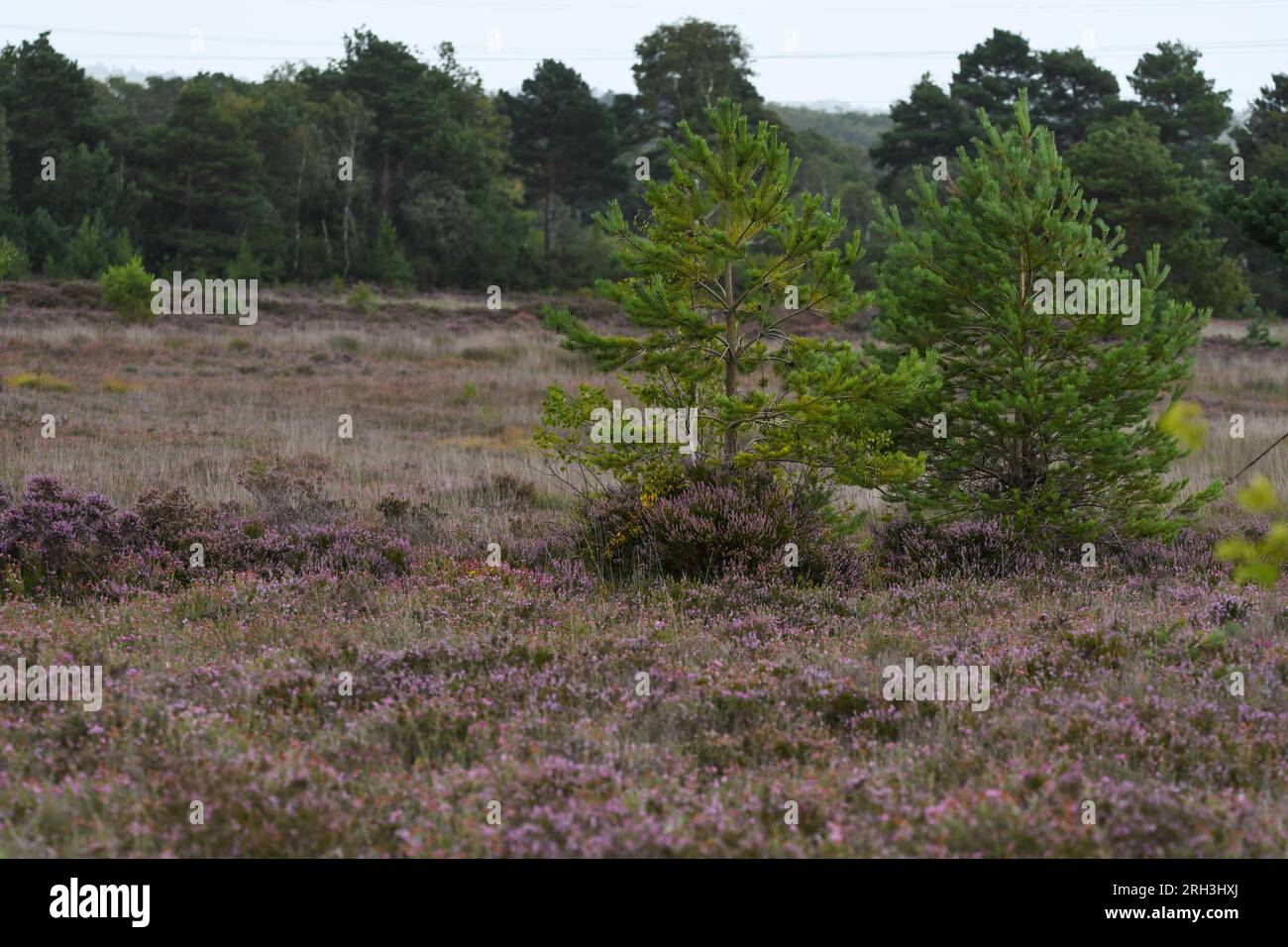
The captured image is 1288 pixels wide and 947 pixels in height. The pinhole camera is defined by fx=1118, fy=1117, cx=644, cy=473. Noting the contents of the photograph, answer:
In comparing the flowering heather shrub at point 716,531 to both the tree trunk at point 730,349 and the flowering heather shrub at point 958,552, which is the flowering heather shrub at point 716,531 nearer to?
the tree trunk at point 730,349

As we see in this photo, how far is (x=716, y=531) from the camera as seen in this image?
8.00 meters

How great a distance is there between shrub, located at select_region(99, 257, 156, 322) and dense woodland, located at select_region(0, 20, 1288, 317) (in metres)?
12.9

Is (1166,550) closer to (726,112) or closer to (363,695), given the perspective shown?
(726,112)

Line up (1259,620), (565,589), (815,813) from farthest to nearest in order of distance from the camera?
(565,589) < (1259,620) < (815,813)

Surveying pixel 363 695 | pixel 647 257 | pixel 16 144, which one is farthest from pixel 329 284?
pixel 363 695

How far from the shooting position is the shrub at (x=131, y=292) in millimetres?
29547

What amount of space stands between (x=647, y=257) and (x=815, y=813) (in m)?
5.29

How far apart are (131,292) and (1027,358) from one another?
27266mm

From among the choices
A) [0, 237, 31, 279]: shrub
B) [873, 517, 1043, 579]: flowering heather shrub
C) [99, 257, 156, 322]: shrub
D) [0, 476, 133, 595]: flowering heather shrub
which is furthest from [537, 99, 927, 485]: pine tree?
[0, 237, 31, 279]: shrub

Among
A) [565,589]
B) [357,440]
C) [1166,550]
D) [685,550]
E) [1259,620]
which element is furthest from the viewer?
[357,440]

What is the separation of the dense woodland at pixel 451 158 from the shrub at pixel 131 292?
42.2 feet

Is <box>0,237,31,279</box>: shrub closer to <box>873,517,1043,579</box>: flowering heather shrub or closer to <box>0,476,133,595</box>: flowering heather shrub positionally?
<box>0,476,133,595</box>: flowering heather shrub

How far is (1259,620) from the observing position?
21.4 feet
